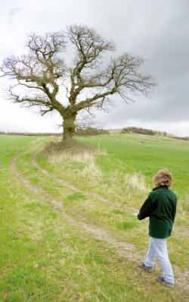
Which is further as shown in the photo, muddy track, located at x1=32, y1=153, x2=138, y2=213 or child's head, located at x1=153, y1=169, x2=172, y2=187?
muddy track, located at x1=32, y1=153, x2=138, y2=213

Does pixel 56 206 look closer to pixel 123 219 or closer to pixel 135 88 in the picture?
pixel 123 219

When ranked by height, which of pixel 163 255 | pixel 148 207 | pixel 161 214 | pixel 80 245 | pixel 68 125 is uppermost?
pixel 68 125

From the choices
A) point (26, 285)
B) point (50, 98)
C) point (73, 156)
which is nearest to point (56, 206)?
point (26, 285)

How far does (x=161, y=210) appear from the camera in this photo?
828 cm

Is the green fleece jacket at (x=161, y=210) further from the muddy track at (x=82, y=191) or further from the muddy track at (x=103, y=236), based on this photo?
the muddy track at (x=82, y=191)

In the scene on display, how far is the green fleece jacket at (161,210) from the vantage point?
8289 millimetres

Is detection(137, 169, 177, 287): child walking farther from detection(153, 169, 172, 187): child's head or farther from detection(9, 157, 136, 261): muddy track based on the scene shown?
detection(9, 157, 136, 261): muddy track

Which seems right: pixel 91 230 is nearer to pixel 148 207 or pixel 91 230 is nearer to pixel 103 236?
pixel 103 236

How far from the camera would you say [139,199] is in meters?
17.0

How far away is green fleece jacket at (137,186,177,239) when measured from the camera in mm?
8289

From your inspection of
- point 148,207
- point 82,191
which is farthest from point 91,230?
point 82,191

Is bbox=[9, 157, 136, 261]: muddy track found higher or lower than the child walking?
lower

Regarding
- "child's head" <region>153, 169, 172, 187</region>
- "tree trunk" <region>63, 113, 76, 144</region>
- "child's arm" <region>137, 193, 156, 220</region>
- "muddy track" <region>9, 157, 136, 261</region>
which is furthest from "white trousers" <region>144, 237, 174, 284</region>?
"tree trunk" <region>63, 113, 76, 144</region>

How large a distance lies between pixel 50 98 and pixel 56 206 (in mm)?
26308
